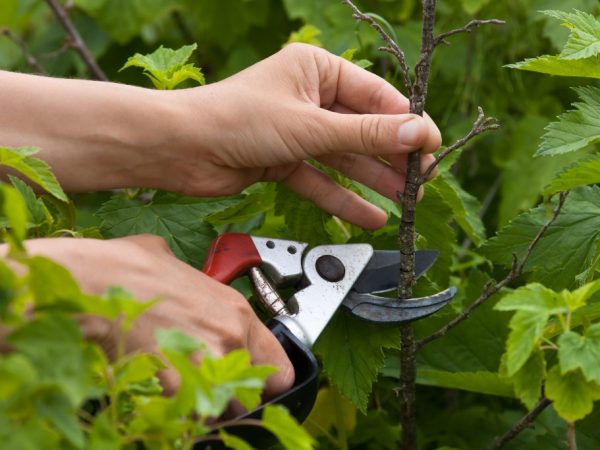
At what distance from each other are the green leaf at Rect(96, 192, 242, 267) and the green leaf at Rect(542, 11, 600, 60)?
56cm

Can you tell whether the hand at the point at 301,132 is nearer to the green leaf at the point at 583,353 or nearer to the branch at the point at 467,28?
the branch at the point at 467,28

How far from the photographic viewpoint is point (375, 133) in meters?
1.44

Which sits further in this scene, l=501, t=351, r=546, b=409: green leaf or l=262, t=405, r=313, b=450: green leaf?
l=501, t=351, r=546, b=409: green leaf

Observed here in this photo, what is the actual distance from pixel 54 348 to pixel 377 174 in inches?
31.7

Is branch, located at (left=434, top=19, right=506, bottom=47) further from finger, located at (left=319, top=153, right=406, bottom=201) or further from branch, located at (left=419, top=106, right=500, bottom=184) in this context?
finger, located at (left=319, top=153, right=406, bottom=201)

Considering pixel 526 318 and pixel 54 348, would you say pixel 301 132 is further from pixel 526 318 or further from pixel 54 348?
pixel 54 348

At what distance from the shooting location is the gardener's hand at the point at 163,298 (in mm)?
1121

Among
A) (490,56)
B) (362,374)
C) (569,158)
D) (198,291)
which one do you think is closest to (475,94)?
(490,56)

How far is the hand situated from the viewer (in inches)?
57.5

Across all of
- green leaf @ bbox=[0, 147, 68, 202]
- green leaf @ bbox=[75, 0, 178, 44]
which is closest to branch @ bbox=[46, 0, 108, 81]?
green leaf @ bbox=[75, 0, 178, 44]

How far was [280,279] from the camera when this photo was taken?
1.50 meters

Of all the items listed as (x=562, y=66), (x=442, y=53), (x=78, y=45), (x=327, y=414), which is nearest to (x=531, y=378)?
(x=562, y=66)

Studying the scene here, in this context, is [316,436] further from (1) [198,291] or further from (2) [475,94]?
(2) [475,94]

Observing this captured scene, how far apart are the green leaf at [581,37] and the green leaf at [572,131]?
9cm
